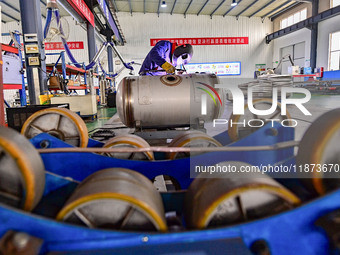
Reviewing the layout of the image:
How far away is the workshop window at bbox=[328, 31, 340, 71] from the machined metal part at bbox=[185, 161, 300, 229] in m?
15.9

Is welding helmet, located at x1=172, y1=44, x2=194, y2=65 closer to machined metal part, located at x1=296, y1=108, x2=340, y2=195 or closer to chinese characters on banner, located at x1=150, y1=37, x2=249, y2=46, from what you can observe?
machined metal part, located at x1=296, y1=108, x2=340, y2=195

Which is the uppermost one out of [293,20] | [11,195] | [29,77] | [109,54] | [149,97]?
[293,20]

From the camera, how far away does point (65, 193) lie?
1.17 meters

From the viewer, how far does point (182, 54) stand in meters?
4.28

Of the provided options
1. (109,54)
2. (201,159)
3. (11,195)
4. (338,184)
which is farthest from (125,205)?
(109,54)

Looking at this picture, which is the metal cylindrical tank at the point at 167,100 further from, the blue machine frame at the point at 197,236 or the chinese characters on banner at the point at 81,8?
the chinese characters on banner at the point at 81,8

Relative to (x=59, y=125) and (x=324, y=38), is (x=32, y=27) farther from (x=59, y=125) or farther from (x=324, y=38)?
(x=324, y=38)

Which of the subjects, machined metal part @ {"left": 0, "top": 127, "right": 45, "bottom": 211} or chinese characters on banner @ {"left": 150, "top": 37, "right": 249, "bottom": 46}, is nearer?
machined metal part @ {"left": 0, "top": 127, "right": 45, "bottom": 211}

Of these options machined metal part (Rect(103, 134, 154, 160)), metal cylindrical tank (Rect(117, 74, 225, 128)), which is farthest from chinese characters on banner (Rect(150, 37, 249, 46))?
machined metal part (Rect(103, 134, 154, 160))

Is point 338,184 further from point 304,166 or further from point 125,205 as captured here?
point 125,205

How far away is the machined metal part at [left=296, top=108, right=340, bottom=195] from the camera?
0.92 m

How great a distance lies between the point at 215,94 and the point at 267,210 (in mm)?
2074

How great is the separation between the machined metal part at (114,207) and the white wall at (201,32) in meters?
18.1

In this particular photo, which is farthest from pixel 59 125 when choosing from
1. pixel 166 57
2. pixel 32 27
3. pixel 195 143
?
pixel 32 27
